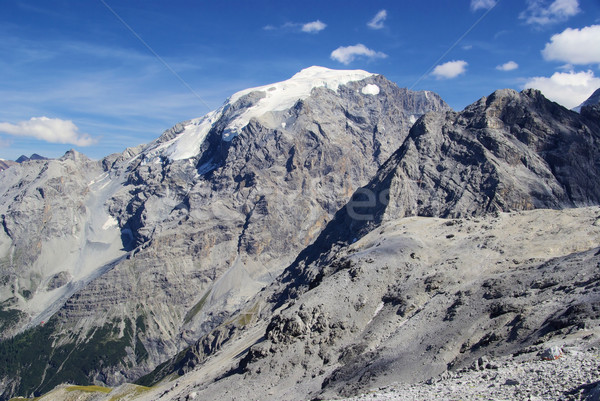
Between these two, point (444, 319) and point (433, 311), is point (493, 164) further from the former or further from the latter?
point (444, 319)

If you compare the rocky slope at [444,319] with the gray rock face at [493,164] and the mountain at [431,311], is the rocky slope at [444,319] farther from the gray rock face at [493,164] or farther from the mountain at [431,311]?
the gray rock face at [493,164]

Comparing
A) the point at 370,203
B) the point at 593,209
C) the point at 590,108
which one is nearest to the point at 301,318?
the point at 593,209

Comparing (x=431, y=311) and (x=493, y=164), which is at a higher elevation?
(x=493, y=164)

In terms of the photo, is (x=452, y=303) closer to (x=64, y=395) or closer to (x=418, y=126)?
(x=64, y=395)

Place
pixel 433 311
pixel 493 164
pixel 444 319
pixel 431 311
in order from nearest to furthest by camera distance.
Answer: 1. pixel 444 319
2. pixel 433 311
3. pixel 431 311
4. pixel 493 164

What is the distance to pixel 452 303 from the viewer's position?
53.4 meters

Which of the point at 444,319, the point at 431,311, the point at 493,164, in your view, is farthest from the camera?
the point at 493,164

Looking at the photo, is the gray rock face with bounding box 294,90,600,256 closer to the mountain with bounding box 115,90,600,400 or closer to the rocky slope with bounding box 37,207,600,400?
the mountain with bounding box 115,90,600,400

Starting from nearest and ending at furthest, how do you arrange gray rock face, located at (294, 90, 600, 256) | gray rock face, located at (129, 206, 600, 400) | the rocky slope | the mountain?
the rocky slope → the mountain → gray rock face, located at (129, 206, 600, 400) → gray rock face, located at (294, 90, 600, 256)

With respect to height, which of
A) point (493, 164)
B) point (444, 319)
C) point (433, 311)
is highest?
point (493, 164)

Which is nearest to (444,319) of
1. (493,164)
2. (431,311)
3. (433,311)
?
(433,311)

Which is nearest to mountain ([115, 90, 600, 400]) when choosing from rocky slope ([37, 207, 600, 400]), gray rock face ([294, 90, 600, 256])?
rocky slope ([37, 207, 600, 400])

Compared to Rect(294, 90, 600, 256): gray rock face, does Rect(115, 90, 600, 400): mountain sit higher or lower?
lower

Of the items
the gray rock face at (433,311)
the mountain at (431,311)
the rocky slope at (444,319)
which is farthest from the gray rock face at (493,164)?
the gray rock face at (433,311)
